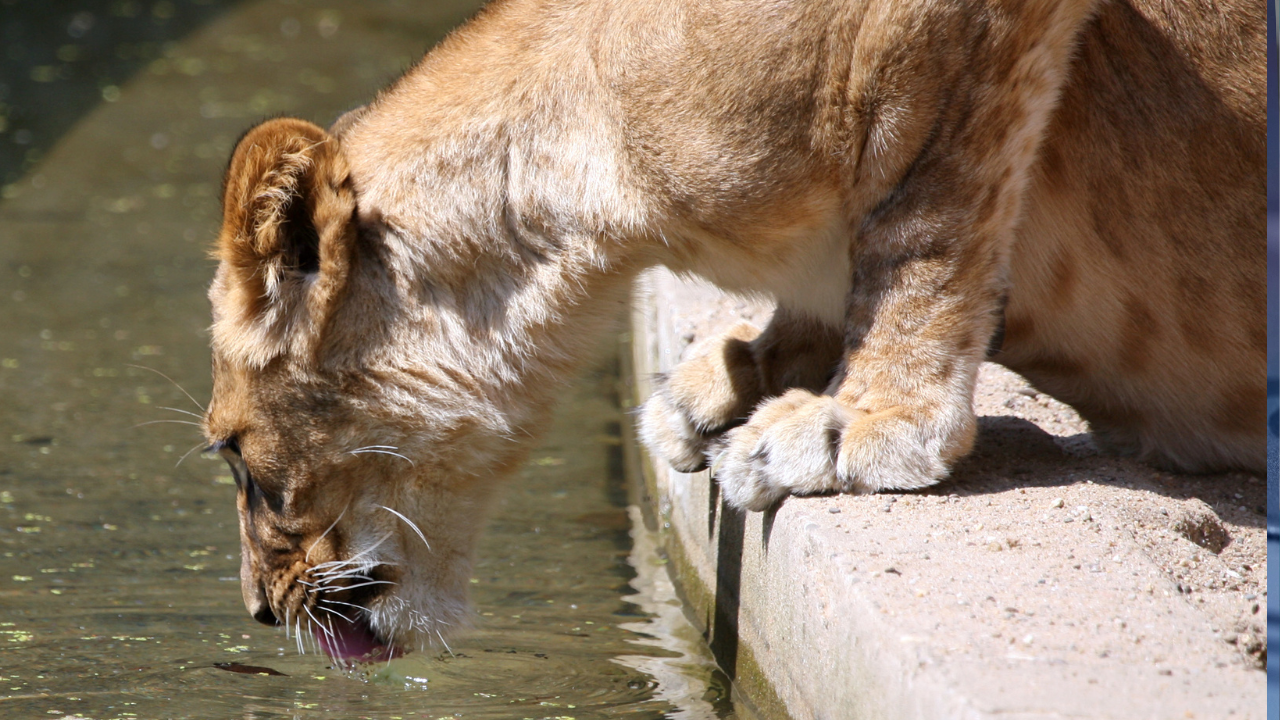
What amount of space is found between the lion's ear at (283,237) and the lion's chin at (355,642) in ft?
2.35

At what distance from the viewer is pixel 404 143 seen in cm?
312

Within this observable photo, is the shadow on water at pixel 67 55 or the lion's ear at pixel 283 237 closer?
the lion's ear at pixel 283 237

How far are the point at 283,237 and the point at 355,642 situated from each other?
105 cm

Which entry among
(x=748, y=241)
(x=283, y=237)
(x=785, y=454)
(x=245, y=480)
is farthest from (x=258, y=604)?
(x=748, y=241)

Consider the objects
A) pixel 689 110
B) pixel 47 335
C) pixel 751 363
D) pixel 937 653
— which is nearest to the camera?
→ pixel 937 653

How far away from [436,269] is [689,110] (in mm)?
674

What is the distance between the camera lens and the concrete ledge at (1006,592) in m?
2.08

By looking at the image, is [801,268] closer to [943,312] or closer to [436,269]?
[943,312]

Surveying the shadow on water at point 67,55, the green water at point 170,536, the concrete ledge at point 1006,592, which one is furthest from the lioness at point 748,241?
the shadow on water at point 67,55

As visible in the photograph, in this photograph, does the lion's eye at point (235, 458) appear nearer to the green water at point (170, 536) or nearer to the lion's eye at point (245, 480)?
the lion's eye at point (245, 480)

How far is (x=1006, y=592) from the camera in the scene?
242 cm

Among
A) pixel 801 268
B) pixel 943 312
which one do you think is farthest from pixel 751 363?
pixel 943 312

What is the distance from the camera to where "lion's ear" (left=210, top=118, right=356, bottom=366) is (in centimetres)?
291

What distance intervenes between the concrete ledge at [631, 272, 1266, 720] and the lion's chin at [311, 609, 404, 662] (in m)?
0.81
